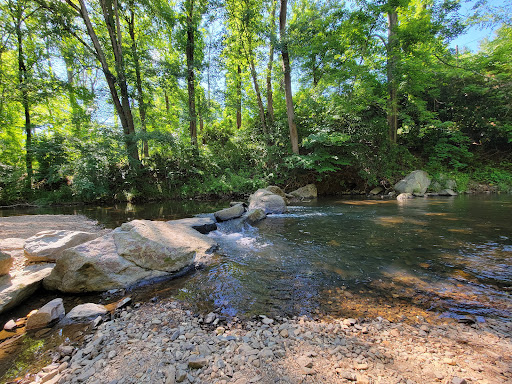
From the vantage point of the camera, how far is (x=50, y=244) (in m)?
3.89

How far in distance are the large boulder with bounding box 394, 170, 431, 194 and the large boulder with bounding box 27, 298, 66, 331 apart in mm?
14612

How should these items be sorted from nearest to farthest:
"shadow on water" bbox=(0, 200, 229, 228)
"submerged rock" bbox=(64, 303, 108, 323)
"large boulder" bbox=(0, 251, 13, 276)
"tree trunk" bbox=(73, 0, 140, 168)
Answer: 1. "submerged rock" bbox=(64, 303, 108, 323)
2. "large boulder" bbox=(0, 251, 13, 276)
3. "shadow on water" bbox=(0, 200, 229, 228)
4. "tree trunk" bbox=(73, 0, 140, 168)

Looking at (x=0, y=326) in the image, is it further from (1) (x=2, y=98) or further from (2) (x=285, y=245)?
(1) (x=2, y=98)

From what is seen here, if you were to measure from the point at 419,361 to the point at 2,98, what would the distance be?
18.5 metres

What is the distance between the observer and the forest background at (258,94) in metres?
11.6

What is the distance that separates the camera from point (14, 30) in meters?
11.5

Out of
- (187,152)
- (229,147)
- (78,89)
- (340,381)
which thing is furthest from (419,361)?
(78,89)

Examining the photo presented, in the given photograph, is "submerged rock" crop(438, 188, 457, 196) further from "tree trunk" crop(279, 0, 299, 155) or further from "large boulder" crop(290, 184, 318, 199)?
"tree trunk" crop(279, 0, 299, 155)

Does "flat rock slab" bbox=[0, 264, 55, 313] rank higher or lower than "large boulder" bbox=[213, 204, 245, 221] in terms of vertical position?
lower

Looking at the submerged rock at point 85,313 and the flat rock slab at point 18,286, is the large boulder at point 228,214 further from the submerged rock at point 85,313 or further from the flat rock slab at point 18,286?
the submerged rock at point 85,313

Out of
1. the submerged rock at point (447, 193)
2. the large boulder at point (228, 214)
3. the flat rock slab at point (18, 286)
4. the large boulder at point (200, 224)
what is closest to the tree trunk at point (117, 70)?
the large boulder at point (228, 214)

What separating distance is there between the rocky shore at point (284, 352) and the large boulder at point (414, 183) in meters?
12.1

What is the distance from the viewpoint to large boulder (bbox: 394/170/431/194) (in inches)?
480

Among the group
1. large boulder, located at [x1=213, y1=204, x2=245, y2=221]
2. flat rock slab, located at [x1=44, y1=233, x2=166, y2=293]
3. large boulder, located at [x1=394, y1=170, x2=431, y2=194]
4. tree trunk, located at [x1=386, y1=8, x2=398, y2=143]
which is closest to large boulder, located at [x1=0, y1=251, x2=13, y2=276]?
flat rock slab, located at [x1=44, y1=233, x2=166, y2=293]
